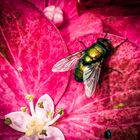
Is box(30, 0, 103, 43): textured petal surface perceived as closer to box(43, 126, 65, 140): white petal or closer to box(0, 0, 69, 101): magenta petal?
box(0, 0, 69, 101): magenta petal

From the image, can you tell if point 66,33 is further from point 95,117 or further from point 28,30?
point 95,117

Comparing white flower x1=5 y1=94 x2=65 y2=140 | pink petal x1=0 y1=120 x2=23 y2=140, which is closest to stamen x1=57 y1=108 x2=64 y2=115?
white flower x1=5 y1=94 x2=65 y2=140

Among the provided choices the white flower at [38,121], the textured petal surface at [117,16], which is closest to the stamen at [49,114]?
the white flower at [38,121]

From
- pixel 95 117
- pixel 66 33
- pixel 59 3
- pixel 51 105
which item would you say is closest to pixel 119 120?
pixel 95 117

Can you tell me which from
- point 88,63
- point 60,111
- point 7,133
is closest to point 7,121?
point 7,133

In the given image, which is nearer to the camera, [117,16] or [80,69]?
[80,69]

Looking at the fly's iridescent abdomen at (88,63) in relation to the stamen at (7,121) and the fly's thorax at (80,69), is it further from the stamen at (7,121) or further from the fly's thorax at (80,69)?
the stamen at (7,121)

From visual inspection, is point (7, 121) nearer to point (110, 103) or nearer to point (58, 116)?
point (58, 116)
